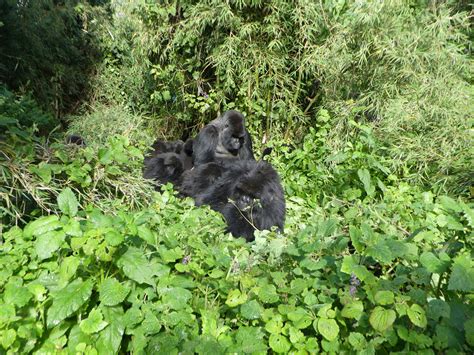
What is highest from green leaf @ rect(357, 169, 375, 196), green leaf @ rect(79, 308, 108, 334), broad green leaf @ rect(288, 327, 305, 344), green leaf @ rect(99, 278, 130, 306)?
green leaf @ rect(99, 278, 130, 306)

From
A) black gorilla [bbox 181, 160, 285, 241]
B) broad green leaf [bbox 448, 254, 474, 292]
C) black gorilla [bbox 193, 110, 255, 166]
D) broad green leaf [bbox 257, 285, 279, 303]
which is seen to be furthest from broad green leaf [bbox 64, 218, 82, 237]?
black gorilla [bbox 193, 110, 255, 166]

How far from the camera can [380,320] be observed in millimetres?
1244

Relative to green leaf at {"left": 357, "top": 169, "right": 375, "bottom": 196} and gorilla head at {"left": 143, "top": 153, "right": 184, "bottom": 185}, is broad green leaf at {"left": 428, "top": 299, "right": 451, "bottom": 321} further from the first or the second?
gorilla head at {"left": 143, "top": 153, "right": 184, "bottom": 185}

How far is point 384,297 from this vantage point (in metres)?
1.29

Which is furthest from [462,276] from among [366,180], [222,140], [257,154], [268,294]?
[257,154]

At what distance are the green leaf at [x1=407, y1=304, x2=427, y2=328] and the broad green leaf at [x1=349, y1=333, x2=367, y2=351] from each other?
0.17 meters

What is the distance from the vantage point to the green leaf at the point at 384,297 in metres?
1.27

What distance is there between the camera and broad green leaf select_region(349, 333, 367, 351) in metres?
1.28

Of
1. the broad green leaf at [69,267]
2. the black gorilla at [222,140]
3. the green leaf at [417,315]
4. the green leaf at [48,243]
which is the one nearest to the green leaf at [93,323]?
the broad green leaf at [69,267]

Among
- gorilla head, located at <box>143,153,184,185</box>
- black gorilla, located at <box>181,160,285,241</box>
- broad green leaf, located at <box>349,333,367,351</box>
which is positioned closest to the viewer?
broad green leaf, located at <box>349,333,367,351</box>

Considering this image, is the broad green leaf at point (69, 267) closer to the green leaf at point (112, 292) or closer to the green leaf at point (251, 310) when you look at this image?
the green leaf at point (112, 292)

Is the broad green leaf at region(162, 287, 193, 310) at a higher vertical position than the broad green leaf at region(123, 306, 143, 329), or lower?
higher

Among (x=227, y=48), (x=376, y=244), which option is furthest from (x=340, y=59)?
(x=376, y=244)

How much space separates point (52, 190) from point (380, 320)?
5.33ft
